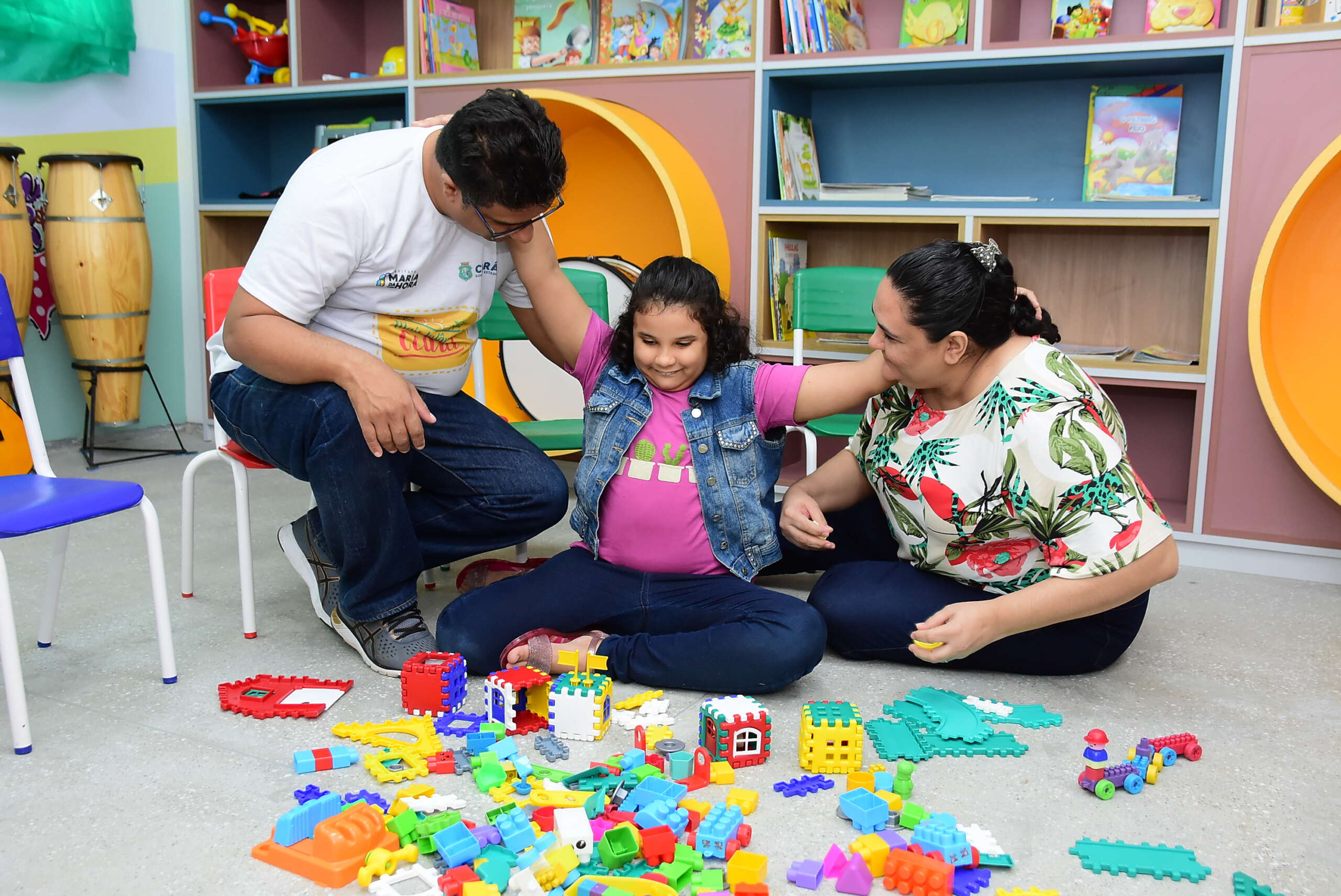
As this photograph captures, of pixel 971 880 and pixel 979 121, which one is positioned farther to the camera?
pixel 979 121

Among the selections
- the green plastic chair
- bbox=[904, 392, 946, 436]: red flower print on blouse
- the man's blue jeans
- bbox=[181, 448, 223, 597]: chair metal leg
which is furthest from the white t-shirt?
the green plastic chair

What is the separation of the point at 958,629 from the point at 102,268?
2.96m

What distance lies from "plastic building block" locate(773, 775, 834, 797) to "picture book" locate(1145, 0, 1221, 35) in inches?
80.0

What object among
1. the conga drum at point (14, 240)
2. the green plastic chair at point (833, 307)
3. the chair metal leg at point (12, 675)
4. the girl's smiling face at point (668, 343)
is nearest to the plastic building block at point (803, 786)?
the girl's smiling face at point (668, 343)

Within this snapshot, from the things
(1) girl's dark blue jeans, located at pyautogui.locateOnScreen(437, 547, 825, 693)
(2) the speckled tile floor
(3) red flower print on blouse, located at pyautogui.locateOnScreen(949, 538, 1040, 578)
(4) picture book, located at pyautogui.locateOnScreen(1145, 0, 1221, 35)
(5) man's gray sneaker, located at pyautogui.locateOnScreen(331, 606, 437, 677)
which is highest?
(4) picture book, located at pyautogui.locateOnScreen(1145, 0, 1221, 35)

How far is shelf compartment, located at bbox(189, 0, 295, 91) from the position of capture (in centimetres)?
369

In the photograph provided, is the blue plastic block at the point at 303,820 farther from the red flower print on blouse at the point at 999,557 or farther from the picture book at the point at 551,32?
the picture book at the point at 551,32

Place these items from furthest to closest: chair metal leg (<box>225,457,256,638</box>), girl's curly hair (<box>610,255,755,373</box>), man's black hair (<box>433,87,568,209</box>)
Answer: chair metal leg (<box>225,457,256,638</box>) < girl's curly hair (<box>610,255,755,373</box>) < man's black hair (<box>433,87,568,209</box>)

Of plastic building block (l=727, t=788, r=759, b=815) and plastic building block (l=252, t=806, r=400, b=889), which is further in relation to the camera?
plastic building block (l=727, t=788, r=759, b=815)

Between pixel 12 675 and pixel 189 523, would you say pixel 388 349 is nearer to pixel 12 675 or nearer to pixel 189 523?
pixel 189 523

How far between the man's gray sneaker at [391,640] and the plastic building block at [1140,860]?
41.6 inches

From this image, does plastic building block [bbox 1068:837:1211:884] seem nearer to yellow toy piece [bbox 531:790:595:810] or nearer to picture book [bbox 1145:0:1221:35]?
yellow toy piece [bbox 531:790:595:810]

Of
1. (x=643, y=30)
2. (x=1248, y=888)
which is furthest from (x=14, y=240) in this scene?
(x=1248, y=888)

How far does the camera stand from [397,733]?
1.60 meters
